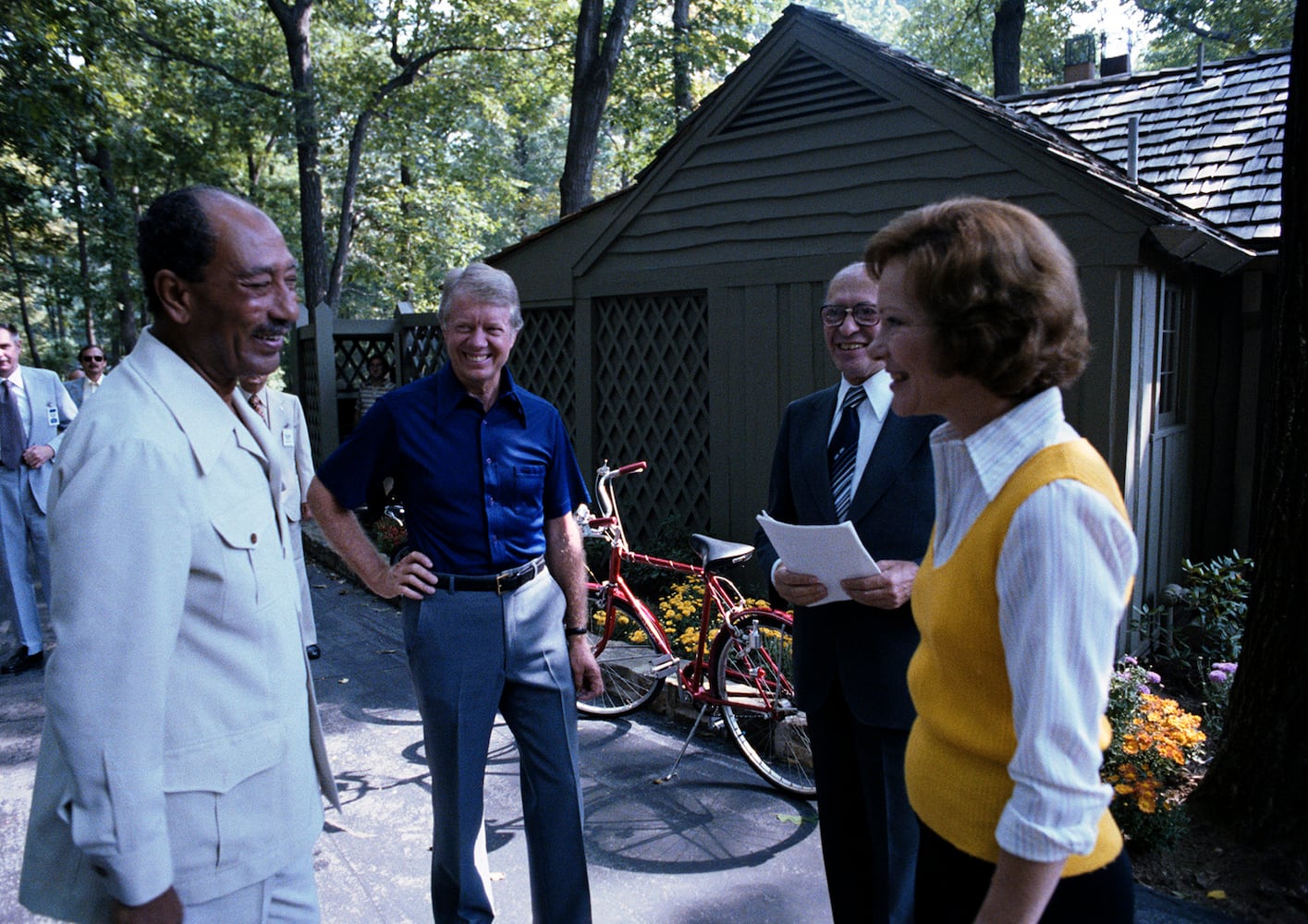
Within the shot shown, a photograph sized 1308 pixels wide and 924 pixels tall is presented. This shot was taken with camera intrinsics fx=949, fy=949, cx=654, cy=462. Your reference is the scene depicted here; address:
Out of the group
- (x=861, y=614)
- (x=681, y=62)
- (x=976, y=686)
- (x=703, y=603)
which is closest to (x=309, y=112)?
(x=681, y=62)

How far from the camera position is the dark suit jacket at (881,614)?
8.18 feet

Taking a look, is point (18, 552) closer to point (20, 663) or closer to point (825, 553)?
point (20, 663)

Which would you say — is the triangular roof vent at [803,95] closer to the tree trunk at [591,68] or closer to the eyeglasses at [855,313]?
the eyeglasses at [855,313]

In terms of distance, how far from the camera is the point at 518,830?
3990 mm

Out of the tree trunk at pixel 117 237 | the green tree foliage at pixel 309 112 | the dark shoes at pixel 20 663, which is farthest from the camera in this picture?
the tree trunk at pixel 117 237

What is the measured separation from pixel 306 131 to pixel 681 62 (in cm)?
→ 667

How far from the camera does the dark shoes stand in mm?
6164

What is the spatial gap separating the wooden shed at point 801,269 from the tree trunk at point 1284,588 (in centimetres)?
146

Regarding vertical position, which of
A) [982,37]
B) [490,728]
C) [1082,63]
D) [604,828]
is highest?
[982,37]

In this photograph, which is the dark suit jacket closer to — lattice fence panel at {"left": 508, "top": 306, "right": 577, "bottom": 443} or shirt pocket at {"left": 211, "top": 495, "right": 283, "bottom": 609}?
shirt pocket at {"left": 211, "top": 495, "right": 283, "bottom": 609}

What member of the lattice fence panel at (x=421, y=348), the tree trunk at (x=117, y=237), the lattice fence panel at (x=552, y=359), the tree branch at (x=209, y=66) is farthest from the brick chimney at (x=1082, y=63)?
the tree trunk at (x=117, y=237)

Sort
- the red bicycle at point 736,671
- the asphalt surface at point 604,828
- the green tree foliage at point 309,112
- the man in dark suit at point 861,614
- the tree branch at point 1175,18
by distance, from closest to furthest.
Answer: the man in dark suit at point 861,614
the asphalt surface at point 604,828
the red bicycle at point 736,671
the green tree foliage at point 309,112
the tree branch at point 1175,18

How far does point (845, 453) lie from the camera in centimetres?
273

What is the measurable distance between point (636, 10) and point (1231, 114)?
40.6 ft
